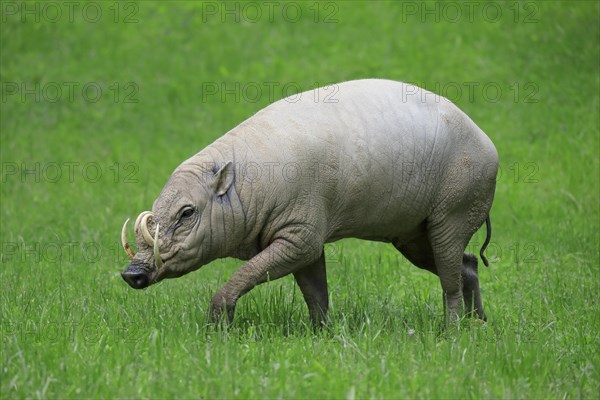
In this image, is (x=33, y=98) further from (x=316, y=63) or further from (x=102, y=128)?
(x=316, y=63)

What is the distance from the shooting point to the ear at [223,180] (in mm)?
6801

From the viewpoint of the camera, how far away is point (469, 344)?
6.41 meters

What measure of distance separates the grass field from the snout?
12.1 inches

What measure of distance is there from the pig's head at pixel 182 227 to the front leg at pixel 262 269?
255 mm

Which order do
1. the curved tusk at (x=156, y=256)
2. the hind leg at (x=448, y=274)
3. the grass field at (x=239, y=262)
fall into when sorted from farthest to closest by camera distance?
1. the hind leg at (x=448, y=274)
2. the curved tusk at (x=156, y=256)
3. the grass field at (x=239, y=262)

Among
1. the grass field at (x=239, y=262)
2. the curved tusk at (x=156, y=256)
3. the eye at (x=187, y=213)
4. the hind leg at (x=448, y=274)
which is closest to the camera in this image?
the grass field at (x=239, y=262)

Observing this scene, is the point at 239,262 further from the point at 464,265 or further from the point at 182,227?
the point at 182,227

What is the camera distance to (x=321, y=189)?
6.94m

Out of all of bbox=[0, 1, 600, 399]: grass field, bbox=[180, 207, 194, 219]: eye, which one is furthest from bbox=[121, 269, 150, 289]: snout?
bbox=[180, 207, 194, 219]: eye

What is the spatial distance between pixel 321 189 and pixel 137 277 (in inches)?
53.3

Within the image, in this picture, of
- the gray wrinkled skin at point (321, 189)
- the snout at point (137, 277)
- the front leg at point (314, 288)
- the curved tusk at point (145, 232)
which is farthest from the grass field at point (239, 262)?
the curved tusk at point (145, 232)

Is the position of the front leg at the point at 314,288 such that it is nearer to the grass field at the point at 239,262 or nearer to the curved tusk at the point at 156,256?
the grass field at the point at 239,262

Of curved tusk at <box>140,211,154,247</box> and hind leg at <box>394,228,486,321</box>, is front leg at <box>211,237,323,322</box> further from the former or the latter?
hind leg at <box>394,228,486,321</box>

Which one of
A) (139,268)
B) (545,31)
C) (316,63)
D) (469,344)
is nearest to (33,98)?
(316,63)
